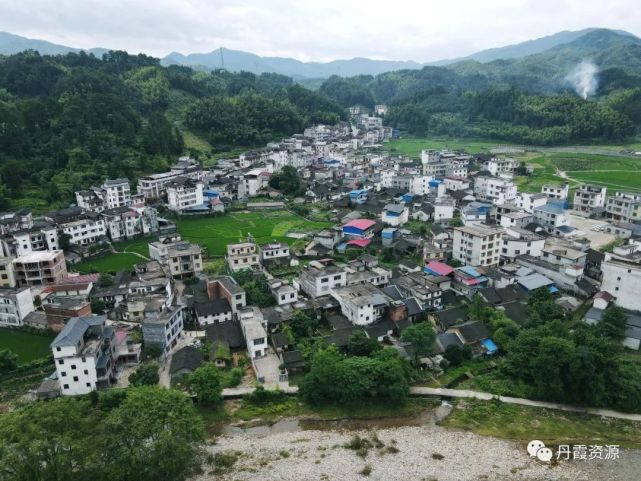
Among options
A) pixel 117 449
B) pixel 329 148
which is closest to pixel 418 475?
pixel 117 449

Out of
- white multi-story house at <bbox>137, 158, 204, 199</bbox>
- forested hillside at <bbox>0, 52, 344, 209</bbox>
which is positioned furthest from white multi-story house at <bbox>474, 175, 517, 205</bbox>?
forested hillside at <bbox>0, 52, 344, 209</bbox>

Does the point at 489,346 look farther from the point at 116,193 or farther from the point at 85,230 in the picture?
the point at 116,193

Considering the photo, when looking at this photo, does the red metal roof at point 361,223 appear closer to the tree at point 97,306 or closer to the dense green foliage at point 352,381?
the dense green foliage at point 352,381

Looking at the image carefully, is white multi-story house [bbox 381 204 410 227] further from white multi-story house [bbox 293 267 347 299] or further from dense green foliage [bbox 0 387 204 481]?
dense green foliage [bbox 0 387 204 481]

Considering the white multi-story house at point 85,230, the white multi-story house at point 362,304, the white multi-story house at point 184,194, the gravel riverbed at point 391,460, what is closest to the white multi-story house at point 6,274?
the white multi-story house at point 85,230

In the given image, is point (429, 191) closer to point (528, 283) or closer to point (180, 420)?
point (528, 283)

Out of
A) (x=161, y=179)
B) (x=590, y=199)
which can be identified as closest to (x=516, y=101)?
(x=590, y=199)
